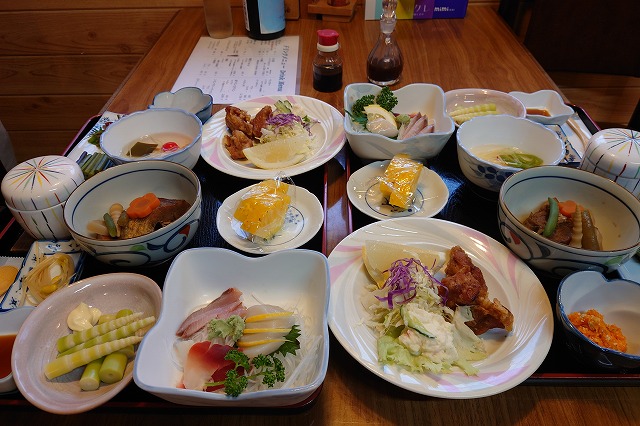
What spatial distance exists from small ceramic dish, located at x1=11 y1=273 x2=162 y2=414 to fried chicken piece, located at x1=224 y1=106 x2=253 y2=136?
2.78 feet

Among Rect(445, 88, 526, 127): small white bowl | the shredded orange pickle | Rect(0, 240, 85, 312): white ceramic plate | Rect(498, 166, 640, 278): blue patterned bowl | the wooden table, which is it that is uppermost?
Rect(498, 166, 640, 278): blue patterned bowl

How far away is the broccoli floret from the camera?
1760mm

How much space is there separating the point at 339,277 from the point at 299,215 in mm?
334

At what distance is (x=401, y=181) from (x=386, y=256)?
341 mm

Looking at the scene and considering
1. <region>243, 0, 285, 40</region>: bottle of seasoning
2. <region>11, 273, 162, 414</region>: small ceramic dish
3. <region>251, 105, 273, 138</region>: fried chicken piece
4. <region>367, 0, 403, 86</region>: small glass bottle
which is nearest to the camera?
<region>11, 273, 162, 414</region>: small ceramic dish

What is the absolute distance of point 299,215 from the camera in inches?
55.8

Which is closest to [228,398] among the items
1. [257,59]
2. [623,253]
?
[623,253]

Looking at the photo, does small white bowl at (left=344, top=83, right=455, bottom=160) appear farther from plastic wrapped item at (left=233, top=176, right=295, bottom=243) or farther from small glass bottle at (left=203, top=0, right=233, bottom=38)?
small glass bottle at (left=203, top=0, right=233, bottom=38)

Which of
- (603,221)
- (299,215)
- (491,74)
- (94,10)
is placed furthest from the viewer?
(94,10)

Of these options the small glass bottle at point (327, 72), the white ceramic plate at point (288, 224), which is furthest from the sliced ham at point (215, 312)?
the small glass bottle at point (327, 72)

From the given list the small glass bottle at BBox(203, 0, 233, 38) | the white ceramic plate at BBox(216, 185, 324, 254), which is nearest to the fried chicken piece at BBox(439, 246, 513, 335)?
the white ceramic plate at BBox(216, 185, 324, 254)

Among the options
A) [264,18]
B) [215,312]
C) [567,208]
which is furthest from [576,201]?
[264,18]

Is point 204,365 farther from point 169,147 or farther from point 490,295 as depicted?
point 169,147

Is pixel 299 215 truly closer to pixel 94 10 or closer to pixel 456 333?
pixel 456 333
